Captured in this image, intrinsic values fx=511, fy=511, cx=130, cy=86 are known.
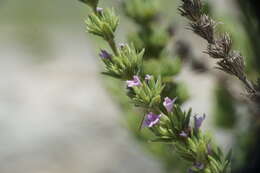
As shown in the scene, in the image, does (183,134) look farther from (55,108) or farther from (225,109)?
(55,108)

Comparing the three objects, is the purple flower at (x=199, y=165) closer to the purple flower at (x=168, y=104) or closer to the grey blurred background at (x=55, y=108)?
the purple flower at (x=168, y=104)

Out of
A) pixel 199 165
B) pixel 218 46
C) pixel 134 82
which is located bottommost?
pixel 199 165

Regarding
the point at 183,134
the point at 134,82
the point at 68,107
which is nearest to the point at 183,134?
the point at 183,134

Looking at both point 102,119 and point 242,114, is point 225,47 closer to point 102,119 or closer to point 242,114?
point 242,114

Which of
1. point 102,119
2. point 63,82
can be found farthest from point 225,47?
point 63,82

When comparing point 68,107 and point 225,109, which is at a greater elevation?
point 225,109

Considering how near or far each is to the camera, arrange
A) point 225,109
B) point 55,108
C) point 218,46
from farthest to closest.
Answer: point 55,108
point 225,109
point 218,46

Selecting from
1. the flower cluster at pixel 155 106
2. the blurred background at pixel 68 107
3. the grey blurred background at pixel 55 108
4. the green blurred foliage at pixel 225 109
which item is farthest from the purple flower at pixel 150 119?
the grey blurred background at pixel 55 108
